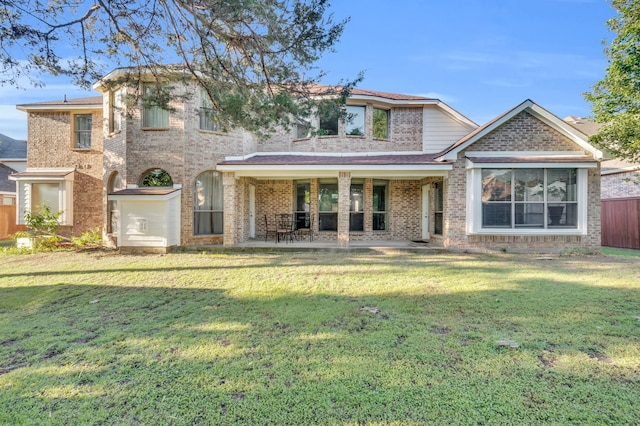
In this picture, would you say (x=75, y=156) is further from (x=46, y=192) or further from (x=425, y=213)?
(x=425, y=213)

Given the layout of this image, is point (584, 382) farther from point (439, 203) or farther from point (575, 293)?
point (439, 203)

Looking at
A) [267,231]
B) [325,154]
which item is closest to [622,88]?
[325,154]

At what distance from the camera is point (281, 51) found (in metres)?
Result: 6.52

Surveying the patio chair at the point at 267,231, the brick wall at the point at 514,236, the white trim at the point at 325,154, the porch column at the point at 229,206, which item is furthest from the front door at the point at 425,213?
the porch column at the point at 229,206

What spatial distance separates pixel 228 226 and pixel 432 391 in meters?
Result: 9.52

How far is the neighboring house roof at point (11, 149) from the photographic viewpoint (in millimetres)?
22353

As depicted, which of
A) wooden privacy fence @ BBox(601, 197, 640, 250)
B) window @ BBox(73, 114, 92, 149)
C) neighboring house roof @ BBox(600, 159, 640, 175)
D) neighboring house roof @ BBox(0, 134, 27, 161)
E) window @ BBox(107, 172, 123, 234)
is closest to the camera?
window @ BBox(107, 172, 123, 234)

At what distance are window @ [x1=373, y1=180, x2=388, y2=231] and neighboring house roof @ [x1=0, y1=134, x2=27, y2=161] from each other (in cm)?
2573

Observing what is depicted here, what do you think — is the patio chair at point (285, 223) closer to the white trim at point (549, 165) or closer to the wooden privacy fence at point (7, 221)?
the white trim at point (549, 165)

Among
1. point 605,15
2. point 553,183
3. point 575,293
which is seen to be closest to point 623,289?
point 575,293

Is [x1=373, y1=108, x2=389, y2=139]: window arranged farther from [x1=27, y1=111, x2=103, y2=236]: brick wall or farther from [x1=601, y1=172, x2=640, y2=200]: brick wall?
[x1=601, y1=172, x2=640, y2=200]: brick wall

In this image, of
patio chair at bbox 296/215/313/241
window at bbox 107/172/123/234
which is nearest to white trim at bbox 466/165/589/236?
patio chair at bbox 296/215/313/241

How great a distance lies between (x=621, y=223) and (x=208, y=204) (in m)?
17.4

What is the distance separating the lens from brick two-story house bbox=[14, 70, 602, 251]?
33.5 ft
